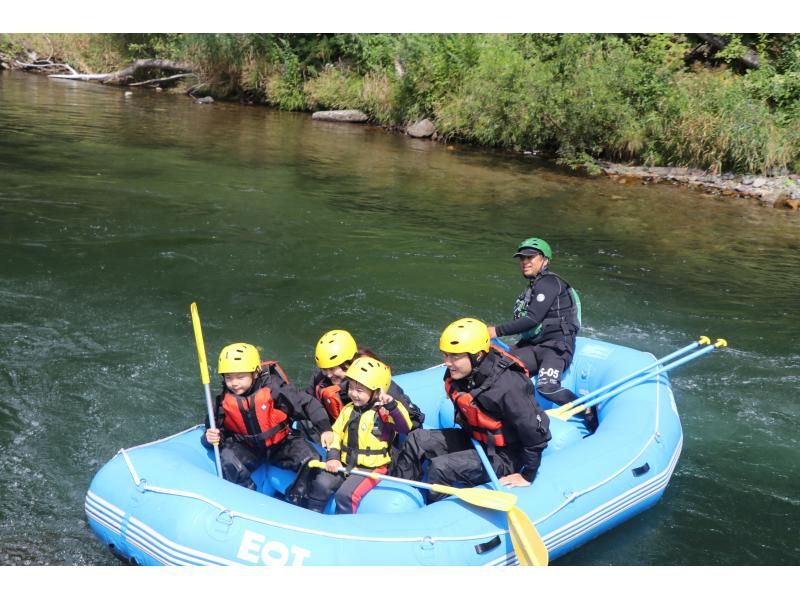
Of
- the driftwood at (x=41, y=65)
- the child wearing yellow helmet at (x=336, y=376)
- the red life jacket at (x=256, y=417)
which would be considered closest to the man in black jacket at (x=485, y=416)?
the child wearing yellow helmet at (x=336, y=376)

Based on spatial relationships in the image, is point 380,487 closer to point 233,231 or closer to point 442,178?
point 233,231

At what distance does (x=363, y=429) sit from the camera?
175 inches

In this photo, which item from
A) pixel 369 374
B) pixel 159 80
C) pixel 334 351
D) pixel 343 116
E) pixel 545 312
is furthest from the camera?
pixel 159 80

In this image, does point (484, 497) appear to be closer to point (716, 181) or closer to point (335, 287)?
point (335, 287)

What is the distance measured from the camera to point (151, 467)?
4.16 m

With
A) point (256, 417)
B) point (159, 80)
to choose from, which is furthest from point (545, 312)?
point (159, 80)

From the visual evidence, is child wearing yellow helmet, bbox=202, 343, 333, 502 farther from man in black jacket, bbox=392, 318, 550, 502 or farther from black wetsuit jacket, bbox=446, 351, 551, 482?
black wetsuit jacket, bbox=446, 351, 551, 482

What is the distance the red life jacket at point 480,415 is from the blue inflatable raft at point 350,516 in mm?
322

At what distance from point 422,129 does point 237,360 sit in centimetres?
1539

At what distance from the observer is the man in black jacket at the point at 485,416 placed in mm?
4320

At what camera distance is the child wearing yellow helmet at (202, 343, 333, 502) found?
14.9 ft

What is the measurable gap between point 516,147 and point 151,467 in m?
14.8

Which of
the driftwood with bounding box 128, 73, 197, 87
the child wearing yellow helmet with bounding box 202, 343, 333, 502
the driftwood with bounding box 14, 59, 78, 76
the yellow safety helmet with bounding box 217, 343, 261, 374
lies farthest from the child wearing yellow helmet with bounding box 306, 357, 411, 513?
the driftwood with bounding box 14, 59, 78, 76

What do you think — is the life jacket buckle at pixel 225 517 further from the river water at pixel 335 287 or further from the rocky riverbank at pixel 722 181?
the rocky riverbank at pixel 722 181
